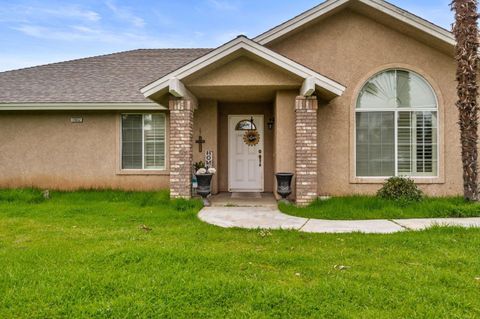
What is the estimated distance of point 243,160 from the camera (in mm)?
11352

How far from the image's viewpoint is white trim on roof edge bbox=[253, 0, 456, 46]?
852 cm

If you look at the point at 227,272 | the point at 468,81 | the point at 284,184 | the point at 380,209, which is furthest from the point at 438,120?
the point at 227,272

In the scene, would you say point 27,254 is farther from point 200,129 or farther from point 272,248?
point 200,129

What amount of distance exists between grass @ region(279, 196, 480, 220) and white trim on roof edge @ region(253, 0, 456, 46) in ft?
12.8

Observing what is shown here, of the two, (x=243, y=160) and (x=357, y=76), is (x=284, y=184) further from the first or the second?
(x=357, y=76)

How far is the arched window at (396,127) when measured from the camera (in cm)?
903

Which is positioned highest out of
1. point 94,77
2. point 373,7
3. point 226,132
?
point 373,7

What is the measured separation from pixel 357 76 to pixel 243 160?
4.21 m

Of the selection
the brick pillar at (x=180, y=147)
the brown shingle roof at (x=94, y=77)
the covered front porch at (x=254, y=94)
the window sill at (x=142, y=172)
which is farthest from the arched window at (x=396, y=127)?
the brown shingle roof at (x=94, y=77)

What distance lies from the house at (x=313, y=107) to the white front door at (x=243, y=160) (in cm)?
39

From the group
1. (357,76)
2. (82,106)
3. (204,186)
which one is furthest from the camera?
(82,106)

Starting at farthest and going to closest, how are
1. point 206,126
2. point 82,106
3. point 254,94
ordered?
point 82,106 < point 206,126 < point 254,94

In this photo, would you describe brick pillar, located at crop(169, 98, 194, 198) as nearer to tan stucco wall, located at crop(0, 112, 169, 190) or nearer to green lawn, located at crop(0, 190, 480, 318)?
green lawn, located at crop(0, 190, 480, 318)

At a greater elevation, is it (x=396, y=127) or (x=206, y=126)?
(x=206, y=126)
